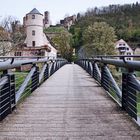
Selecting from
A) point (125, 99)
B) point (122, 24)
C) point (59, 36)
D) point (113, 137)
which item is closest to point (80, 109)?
point (125, 99)

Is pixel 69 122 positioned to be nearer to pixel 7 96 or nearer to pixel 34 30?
pixel 7 96

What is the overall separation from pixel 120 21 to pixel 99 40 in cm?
6894

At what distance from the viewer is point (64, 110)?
686 centimetres

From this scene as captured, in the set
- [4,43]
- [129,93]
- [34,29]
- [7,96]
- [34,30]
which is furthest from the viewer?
[34,29]

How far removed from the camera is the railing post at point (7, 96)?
19.6 feet

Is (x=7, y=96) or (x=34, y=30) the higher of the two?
(x=34, y=30)

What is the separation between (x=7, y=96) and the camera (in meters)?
6.34

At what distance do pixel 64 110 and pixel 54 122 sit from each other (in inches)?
45.1

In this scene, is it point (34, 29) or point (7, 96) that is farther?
point (34, 29)

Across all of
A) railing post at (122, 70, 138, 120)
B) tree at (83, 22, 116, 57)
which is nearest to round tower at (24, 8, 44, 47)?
tree at (83, 22, 116, 57)

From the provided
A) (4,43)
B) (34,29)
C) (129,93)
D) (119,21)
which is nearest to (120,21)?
(119,21)

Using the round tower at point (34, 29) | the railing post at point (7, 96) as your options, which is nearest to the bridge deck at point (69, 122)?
the railing post at point (7, 96)

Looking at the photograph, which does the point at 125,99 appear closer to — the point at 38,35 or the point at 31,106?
the point at 31,106

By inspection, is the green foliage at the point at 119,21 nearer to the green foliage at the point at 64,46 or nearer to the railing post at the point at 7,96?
the green foliage at the point at 64,46
